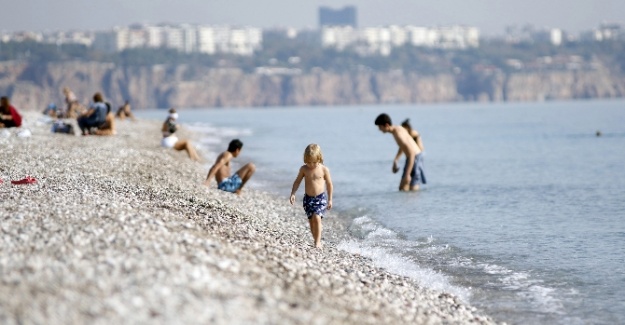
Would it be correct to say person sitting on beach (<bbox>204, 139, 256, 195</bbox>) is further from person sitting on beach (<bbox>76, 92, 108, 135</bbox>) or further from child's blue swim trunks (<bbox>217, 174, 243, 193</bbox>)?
person sitting on beach (<bbox>76, 92, 108, 135</bbox>)

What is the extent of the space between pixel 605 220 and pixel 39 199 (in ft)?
37.1

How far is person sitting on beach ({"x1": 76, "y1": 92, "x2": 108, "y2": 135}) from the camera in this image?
29.6 meters

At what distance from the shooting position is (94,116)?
30406mm

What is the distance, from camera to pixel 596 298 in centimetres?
1087

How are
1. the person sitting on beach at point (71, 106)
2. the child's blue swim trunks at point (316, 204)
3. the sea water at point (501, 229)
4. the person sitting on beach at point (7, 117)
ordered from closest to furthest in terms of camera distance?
the sea water at point (501, 229) < the child's blue swim trunks at point (316, 204) < the person sitting on beach at point (7, 117) < the person sitting on beach at point (71, 106)

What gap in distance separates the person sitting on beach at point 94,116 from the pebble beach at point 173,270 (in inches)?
586

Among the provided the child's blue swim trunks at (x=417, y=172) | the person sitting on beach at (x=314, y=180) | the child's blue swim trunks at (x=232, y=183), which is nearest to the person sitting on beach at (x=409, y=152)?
the child's blue swim trunks at (x=417, y=172)

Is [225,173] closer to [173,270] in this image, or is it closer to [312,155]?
[312,155]

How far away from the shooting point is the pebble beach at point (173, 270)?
670cm

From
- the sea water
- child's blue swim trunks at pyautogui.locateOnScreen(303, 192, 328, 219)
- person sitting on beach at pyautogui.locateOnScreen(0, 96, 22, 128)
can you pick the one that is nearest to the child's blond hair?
child's blue swim trunks at pyautogui.locateOnScreen(303, 192, 328, 219)

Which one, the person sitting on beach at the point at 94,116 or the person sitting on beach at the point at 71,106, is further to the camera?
the person sitting on beach at the point at 71,106

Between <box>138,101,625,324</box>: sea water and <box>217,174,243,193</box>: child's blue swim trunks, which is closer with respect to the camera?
<box>138,101,625,324</box>: sea water

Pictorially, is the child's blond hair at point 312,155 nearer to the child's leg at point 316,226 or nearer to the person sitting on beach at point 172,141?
the child's leg at point 316,226

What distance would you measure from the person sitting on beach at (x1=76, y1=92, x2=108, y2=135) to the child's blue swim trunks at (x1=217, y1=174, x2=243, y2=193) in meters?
12.4
